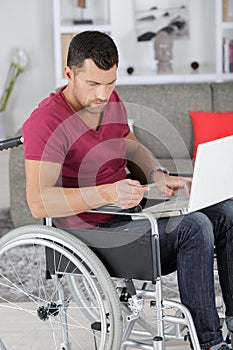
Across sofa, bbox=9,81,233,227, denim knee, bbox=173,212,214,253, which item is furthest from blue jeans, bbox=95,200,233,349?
sofa, bbox=9,81,233,227

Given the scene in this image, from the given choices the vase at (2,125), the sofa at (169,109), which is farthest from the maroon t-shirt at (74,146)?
the vase at (2,125)

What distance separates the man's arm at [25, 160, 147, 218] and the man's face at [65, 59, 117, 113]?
0.22 metres

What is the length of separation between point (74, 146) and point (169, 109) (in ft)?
7.74

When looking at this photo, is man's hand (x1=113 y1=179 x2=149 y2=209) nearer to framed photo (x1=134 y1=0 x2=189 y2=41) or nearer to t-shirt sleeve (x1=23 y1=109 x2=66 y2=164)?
t-shirt sleeve (x1=23 y1=109 x2=66 y2=164)

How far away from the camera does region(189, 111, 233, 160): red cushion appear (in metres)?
4.52

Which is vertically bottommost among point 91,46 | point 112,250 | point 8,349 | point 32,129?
point 8,349

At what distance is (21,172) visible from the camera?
172 inches

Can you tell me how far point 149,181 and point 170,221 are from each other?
32cm

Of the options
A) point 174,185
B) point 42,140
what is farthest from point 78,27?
point 42,140

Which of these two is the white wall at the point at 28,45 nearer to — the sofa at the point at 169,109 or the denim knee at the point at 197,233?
the sofa at the point at 169,109

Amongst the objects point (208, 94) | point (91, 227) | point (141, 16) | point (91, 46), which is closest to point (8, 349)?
point (91, 227)

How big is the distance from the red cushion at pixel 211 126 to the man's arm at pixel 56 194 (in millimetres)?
2293

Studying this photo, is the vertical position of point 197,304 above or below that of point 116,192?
below

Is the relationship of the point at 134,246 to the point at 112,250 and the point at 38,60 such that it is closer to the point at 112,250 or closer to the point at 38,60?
the point at 112,250
